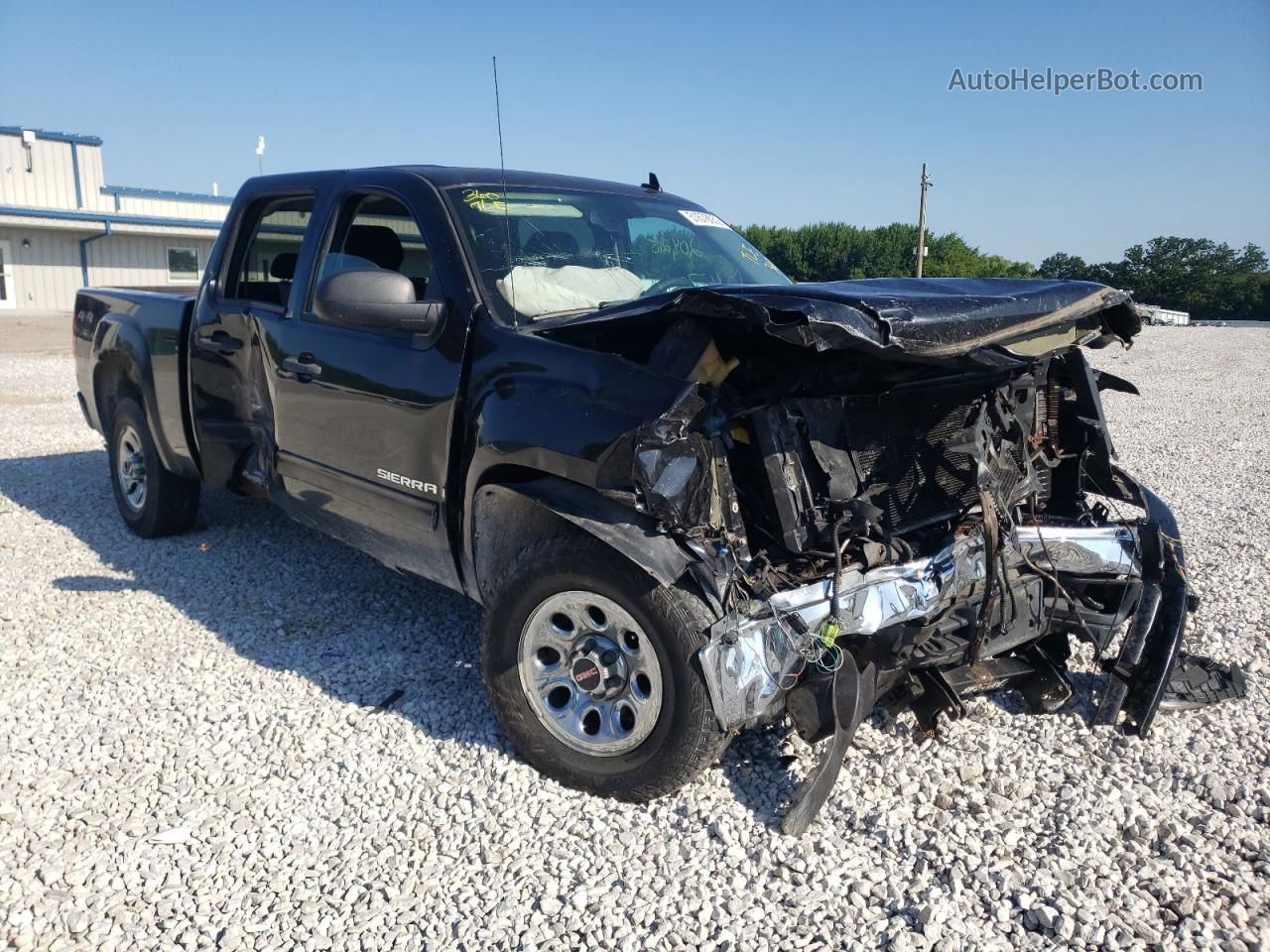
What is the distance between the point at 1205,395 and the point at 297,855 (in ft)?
52.2

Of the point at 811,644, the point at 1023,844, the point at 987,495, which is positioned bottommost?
the point at 1023,844

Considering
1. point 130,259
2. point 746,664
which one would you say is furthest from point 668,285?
point 130,259

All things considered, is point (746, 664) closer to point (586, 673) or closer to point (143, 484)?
point (586, 673)

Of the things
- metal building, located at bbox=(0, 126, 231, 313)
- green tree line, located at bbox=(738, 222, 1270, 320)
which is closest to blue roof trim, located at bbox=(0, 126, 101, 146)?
metal building, located at bbox=(0, 126, 231, 313)

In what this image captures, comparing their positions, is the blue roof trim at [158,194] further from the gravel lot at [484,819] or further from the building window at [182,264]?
the gravel lot at [484,819]

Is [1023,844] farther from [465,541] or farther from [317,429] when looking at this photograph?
[317,429]

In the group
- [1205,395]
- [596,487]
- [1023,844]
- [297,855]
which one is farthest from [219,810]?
[1205,395]

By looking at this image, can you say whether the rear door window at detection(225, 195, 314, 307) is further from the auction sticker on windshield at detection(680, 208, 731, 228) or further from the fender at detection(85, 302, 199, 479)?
the auction sticker on windshield at detection(680, 208, 731, 228)

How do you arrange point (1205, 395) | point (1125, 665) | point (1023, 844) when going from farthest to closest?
point (1205, 395)
point (1125, 665)
point (1023, 844)

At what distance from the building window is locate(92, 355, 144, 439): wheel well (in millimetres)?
24440

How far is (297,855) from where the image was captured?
2.92 meters

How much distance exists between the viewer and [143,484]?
20.2 feet

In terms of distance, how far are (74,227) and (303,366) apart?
26.1 meters

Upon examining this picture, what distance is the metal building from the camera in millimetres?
25719
